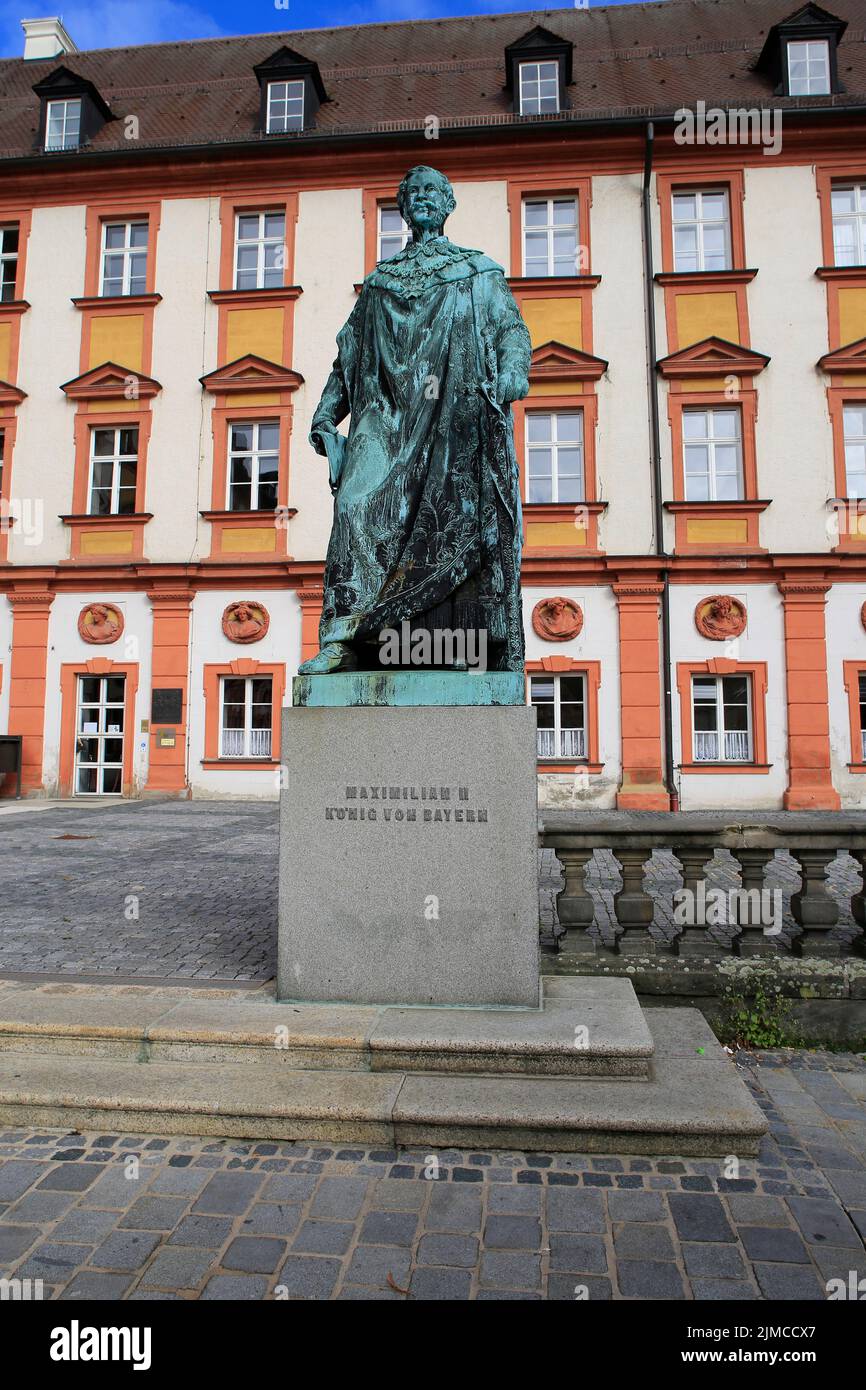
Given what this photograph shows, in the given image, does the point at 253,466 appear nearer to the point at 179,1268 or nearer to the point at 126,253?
the point at 126,253

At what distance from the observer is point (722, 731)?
14375mm

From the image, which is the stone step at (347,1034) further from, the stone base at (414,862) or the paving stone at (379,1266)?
the paving stone at (379,1266)

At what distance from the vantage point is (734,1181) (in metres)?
2.49

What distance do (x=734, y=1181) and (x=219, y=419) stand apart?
14991 mm

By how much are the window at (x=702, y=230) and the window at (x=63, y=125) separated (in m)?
11.1

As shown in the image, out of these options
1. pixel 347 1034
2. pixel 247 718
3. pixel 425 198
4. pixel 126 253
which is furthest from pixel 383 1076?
pixel 126 253

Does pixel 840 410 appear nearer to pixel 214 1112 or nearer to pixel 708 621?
pixel 708 621

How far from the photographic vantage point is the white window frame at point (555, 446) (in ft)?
48.4

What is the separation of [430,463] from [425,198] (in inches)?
46.6

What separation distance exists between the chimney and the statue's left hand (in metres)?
24.0

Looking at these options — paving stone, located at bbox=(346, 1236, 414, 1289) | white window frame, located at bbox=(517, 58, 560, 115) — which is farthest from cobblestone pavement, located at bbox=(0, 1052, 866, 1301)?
white window frame, located at bbox=(517, 58, 560, 115)

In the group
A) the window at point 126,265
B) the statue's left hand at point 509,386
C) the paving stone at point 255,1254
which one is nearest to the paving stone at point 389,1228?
the paving stone at point 255,1254

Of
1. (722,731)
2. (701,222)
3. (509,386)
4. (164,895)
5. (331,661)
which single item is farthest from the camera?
(701,222)

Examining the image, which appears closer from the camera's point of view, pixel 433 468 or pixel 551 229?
pixel 433 468
